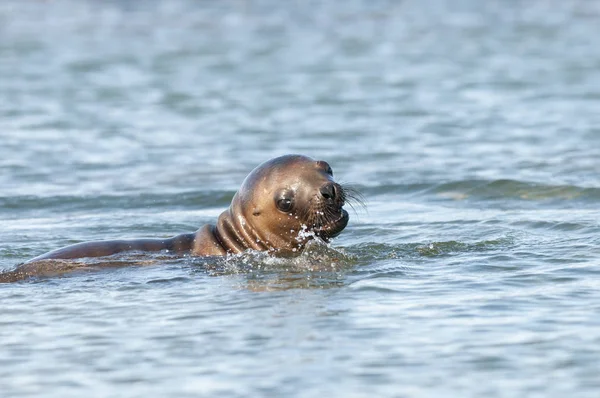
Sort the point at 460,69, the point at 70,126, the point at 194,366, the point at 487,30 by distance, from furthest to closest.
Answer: the point at 487,30 < the point at 460,69 < the point at 70,126 < the point at 194,366

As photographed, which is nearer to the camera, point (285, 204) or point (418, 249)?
point (285, 204)

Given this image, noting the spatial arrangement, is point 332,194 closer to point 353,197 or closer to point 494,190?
point 353,197

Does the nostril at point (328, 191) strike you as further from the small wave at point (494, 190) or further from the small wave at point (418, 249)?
the small wave at point (494, 190)

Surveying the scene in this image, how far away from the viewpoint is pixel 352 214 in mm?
12055

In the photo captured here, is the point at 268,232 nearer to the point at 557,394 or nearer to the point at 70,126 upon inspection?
the point at 557,394

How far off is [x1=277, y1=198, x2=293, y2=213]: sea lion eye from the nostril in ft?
0.87

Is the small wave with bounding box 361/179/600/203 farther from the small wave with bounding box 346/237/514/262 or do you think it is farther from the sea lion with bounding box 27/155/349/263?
the sea lion with bounding box 27/155/349/263

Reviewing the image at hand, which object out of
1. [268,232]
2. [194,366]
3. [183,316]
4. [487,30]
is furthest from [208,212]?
[487,30]

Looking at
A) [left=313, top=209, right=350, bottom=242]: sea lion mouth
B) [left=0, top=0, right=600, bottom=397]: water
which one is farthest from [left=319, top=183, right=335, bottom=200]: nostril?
[left=0, top=0, right=600, bottom=397]: water

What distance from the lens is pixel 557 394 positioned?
6.25 metres

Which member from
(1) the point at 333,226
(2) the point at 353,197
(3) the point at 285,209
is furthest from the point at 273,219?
(2) the point at 353,197

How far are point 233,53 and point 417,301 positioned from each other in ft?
61.6

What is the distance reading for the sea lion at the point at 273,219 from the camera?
8953 millimetres

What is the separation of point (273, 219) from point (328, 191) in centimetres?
53
